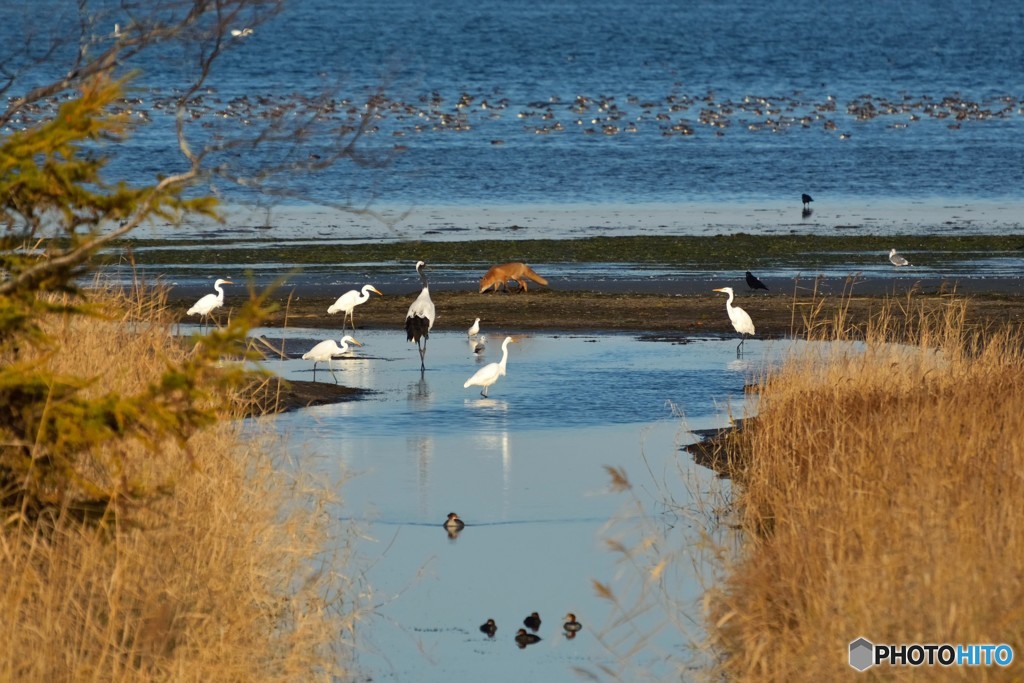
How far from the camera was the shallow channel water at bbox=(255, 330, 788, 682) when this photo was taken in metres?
9.34

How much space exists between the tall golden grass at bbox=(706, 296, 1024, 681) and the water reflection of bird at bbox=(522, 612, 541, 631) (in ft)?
3.62

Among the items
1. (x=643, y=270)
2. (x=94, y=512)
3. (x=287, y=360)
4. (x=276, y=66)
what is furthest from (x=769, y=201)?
(x=276, y=66)

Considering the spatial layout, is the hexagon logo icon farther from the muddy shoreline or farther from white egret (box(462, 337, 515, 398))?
the muddy shoreline

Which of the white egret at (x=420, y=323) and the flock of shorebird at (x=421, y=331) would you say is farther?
the white egret at (x=420, y=323)

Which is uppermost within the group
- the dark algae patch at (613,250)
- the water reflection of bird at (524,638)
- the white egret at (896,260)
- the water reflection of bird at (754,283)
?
the dark algae patch at (613,250)

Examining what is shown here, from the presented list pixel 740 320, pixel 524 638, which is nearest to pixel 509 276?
pixel 740 320

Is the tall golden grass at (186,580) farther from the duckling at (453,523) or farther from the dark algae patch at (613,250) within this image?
the dark algae patch at (613,250)

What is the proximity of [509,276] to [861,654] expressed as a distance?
1774 cm

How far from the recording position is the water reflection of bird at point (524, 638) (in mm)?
9320

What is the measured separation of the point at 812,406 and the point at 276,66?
7333cm

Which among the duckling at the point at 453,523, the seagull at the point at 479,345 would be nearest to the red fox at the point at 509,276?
the seagull at the point at 479,345

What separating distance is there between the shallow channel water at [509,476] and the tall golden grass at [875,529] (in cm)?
75

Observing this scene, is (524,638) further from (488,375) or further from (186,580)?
(488,375)

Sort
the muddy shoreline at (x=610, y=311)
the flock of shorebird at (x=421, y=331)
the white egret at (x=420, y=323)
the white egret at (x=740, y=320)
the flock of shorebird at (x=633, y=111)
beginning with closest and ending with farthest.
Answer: the flock of shorebird at (x=421, y=331), the white egret at (x=420, y=323), the white egret at (x=740, y=320), the muddy shoreline at (x=610, y=311), the flock of shorebird at (x=633, y=111)
